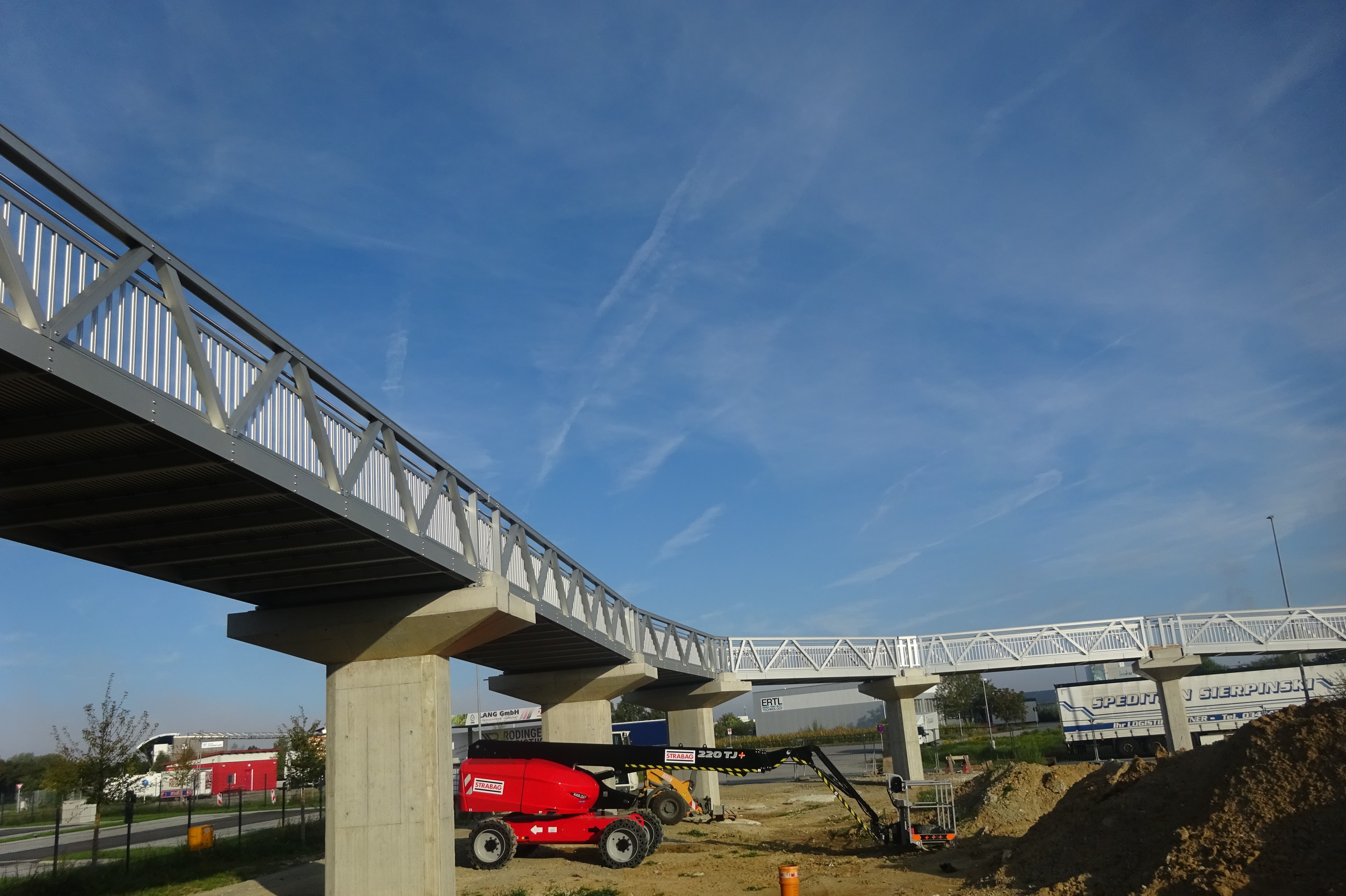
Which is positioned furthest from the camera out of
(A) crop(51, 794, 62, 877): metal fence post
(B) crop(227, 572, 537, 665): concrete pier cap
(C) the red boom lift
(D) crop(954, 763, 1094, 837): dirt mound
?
(D) crop(954, 763, 1094, 837): dirt mound

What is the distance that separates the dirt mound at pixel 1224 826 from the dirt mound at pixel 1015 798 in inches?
284

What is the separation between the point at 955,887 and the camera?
17.1 m

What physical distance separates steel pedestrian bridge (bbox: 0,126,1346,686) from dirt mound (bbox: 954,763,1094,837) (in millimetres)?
11978

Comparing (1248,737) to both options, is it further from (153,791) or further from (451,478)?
(153,791)

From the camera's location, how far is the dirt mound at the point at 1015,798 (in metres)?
25.1

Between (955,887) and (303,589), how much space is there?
11.7 metres

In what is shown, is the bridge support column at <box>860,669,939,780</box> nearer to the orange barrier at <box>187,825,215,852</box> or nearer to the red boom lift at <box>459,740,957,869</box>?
the red boom lift at <box>459,740,957,869</box>

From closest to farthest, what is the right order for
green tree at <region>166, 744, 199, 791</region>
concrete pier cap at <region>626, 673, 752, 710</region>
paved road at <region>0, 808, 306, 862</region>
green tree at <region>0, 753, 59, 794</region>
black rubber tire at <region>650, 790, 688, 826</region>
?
black rubber tire at <region>650, 790, 688, 826</region>
paved road at <region>0, 808, 306, 862</region>
concrete pier cap at <region>626, 673, 752, 710</region>
green tree at <region>166, 744, 199, 791</region>
green tree at <region>0, 753, 59, 794</region>

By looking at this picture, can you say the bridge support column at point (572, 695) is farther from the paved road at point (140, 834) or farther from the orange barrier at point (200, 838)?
the paved road at point (140, 834)

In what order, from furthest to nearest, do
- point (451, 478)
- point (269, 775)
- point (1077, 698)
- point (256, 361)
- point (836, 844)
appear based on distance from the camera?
point (269, 775) < point (1077, 698) < point (836, 844) < point (451, 478) < point (256, 361)

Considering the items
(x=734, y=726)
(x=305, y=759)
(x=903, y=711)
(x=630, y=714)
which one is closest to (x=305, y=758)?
(x=305, y=759)

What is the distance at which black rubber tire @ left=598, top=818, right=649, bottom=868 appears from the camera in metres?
22.7

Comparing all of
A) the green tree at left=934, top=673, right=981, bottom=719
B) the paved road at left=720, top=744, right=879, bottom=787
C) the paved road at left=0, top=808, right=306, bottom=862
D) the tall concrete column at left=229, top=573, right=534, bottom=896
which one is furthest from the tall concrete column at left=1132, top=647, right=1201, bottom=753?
the green tree at left=934, top=673, right=981, bottom=719

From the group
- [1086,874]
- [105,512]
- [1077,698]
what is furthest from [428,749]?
[1077,698]
